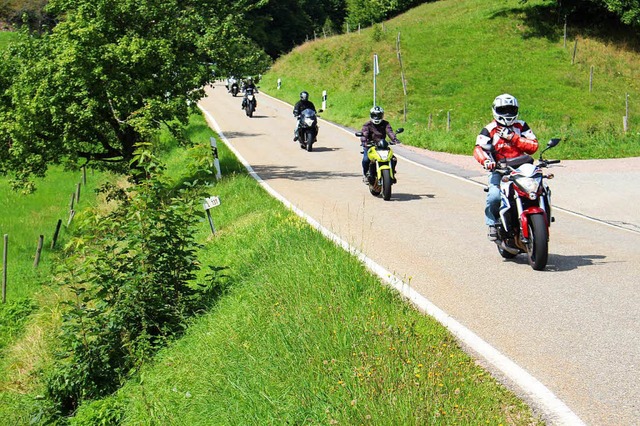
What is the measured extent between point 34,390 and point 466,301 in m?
6.60

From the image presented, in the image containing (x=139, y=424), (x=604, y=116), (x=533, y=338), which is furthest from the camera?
(x=604, y=116)

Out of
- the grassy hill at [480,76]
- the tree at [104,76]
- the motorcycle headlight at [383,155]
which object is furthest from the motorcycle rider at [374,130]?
the grassy hill at [480,76]

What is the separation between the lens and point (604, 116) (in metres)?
35.1

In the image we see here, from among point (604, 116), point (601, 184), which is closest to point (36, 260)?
point (601, 184)

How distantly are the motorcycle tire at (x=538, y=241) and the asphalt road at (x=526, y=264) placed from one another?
0.49ft

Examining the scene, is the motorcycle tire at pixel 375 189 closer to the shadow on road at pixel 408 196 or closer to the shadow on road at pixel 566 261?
the shadow on road at pixel 408 196

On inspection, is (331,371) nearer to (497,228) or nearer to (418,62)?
(497,228)

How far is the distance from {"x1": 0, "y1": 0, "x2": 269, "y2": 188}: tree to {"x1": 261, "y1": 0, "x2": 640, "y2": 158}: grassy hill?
988 cm

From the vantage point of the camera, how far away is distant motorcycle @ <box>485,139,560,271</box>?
854 centimetres

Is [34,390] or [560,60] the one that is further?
[560,60]

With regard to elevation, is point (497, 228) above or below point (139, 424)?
above

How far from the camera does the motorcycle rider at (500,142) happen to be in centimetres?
933

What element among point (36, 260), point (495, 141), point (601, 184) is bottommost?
point (36, 260)

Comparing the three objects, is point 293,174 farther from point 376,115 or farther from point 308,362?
point 308,362
